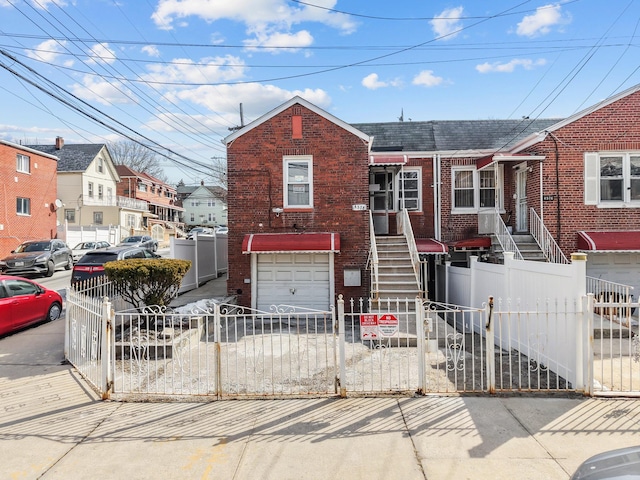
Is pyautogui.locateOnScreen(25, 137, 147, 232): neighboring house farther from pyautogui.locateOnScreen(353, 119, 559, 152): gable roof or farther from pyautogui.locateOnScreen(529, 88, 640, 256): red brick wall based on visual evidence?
pyautogui.locateOnScreen(529, 88, 640, 256): red brick wall

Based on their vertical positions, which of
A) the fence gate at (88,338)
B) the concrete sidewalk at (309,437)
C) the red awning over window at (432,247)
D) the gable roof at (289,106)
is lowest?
the concrete sidewalk at (309,437)

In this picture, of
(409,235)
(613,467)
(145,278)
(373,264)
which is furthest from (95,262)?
(613,467)

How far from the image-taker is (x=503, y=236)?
13.3 m

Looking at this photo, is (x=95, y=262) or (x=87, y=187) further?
(x=87, y=187)

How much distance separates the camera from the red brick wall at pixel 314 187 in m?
12.9

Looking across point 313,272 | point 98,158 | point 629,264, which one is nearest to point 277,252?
→ point 313,272

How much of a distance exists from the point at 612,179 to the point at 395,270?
7414mm

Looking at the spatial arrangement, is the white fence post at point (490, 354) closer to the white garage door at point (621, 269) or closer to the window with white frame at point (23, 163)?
the white garage door at point (621, 269)

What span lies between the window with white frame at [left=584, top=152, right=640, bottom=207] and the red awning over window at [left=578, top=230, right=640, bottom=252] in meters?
0.91

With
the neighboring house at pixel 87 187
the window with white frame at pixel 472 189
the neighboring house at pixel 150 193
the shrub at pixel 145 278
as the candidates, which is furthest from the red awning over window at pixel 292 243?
the neighboring house at pixel 150 193

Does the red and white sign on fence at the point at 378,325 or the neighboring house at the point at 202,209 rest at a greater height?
the neighboring house at the point at 202,209

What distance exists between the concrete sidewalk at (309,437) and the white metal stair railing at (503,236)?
746 cm

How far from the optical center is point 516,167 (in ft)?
48.6

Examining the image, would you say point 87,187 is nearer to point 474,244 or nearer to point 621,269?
point 474,244
